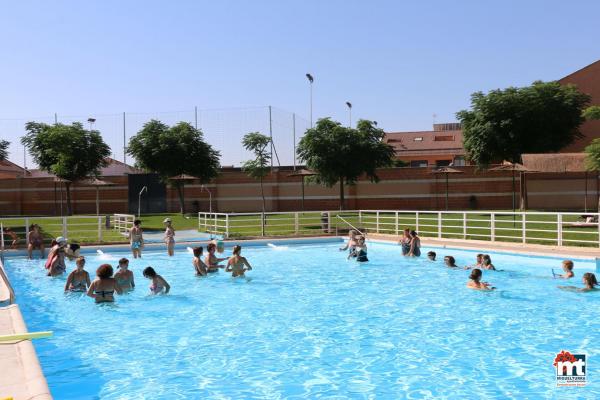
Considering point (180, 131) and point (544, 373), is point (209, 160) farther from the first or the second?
point (544, 373)

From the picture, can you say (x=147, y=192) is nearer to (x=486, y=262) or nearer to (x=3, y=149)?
(x=3, y=149)

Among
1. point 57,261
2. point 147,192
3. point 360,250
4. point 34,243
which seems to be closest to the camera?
point 57,261

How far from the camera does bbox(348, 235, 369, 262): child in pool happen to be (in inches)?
682

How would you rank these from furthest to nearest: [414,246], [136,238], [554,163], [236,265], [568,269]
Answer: [554,163] → [136,238] → [414,246] → [236,265] → [568,269]

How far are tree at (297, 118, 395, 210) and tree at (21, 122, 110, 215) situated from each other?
46.6 ft

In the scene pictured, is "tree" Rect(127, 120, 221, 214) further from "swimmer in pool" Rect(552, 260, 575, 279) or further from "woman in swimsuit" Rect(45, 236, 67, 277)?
"swimmer in pool" Rect(552, 260, 575, 279)

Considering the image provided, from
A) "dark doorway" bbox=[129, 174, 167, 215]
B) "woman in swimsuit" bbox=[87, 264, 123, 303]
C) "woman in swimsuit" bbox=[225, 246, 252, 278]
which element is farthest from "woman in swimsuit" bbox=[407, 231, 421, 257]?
"dark doorway" bbox=[129, 174, 167, 215]

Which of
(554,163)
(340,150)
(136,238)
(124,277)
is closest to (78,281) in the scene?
(124,277)

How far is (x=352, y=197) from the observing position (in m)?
43.2

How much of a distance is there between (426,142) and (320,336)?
66.1m

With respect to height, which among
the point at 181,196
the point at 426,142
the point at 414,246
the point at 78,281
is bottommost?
the point at 78,281

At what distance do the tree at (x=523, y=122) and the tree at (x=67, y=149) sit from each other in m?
25.8

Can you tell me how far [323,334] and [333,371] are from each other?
6.00 ft

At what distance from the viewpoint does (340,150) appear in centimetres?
3600
